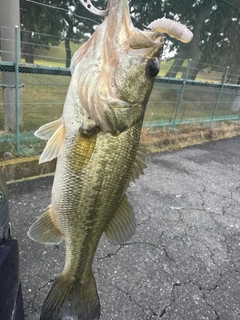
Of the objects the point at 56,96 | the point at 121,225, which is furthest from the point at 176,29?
the point at 56,96

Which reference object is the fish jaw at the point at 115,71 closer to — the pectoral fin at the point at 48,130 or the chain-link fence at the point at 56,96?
the pectoral fin at the point at 48,130

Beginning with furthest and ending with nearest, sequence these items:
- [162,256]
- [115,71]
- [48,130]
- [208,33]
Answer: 1. [208,33]
2. [162,256]
3. [48,130]
4. [115,71]

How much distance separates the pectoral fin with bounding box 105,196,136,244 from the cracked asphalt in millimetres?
1172

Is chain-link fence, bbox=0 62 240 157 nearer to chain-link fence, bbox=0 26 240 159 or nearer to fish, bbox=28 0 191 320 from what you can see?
chain-link fence, bbox=0 26 240 159

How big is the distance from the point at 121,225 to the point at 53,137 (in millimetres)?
582

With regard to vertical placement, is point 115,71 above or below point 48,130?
above

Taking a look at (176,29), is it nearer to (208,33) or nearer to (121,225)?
(121,225)

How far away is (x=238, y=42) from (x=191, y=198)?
7899mm

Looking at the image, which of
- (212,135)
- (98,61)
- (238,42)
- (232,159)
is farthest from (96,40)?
(238,42)

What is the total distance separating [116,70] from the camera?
1263 millimetres

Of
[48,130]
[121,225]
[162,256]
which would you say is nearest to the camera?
[48,130]

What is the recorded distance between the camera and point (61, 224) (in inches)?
57.9

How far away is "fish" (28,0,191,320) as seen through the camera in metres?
1.23

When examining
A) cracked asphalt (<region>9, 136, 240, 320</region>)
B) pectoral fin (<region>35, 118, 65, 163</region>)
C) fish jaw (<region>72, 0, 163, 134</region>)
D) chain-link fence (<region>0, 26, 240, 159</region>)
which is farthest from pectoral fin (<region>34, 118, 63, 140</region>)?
chain-link fence (<region>0, 26, 240, 159</region>)
